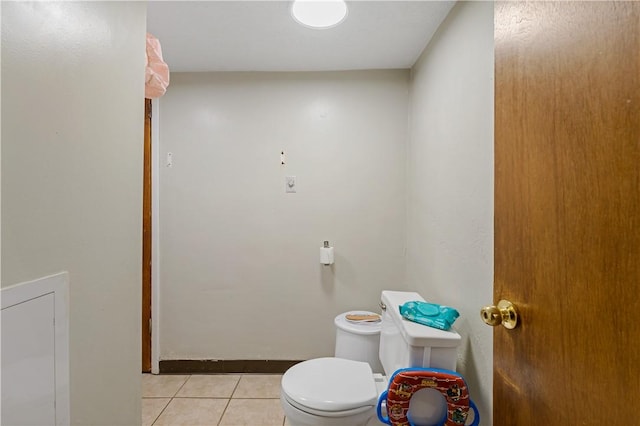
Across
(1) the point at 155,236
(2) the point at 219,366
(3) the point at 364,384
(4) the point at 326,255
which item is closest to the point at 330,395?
(3) the point at 364,384

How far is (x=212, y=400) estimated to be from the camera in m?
1.92

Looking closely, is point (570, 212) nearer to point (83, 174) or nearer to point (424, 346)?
point (424, 346)

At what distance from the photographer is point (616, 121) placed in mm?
464

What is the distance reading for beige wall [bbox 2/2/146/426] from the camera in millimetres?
499

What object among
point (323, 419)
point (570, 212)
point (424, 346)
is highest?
point (570, 212)

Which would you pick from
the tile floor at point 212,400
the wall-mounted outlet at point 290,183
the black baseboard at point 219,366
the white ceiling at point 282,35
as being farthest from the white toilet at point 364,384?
the white ceiling at point 282,35

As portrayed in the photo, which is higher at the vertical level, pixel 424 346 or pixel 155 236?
pixel 155 236

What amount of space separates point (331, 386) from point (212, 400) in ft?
3.43

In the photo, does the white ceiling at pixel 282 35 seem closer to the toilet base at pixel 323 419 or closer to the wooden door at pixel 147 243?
the wooden door at pixel 147 243

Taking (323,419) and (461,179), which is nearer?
(323,419)

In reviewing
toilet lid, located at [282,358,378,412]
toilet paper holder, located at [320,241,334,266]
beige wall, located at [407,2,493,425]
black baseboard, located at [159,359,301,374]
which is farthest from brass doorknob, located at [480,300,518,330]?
black baseboard, located at [159,359,301,374]

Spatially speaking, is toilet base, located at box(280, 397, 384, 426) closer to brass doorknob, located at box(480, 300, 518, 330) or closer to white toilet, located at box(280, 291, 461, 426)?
white toilet, located at box(280, 291, 461, 426)

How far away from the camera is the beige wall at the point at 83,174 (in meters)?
0.50

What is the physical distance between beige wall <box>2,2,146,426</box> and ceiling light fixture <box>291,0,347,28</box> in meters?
0.90
